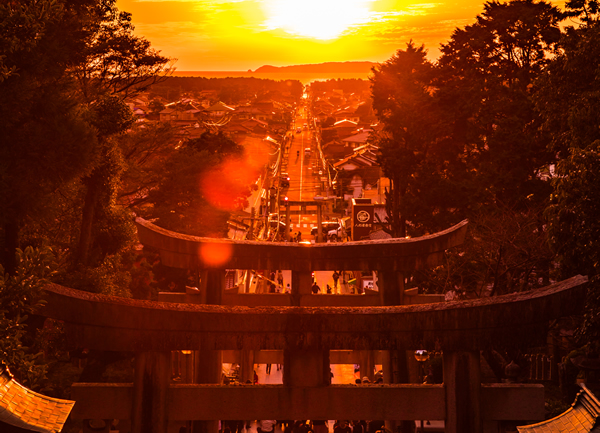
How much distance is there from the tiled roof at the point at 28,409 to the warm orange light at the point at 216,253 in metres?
6.40

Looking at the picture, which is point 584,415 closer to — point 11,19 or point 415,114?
point 11,19

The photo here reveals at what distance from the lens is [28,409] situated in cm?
629

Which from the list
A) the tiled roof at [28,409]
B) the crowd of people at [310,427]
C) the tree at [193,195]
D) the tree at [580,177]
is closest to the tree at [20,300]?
the tiled roof at [28,409]

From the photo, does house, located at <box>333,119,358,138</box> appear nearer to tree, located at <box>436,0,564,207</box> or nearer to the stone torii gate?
tree, located at <box>436,0,564,207</box>

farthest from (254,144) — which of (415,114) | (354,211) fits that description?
(415,114)

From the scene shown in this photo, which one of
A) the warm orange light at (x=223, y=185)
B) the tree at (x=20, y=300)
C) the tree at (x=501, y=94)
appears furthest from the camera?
the warm orange light at (x=223, y=185)

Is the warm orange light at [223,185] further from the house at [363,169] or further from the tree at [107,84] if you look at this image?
the house at [363,169]

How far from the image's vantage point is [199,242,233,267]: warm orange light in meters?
13.2

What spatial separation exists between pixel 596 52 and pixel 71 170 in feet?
35.0

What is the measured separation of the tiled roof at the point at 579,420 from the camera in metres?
6.36

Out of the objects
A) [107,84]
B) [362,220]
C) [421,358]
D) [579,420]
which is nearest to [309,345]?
[579,420]

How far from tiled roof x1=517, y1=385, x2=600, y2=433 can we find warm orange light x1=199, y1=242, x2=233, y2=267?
23.9 ft

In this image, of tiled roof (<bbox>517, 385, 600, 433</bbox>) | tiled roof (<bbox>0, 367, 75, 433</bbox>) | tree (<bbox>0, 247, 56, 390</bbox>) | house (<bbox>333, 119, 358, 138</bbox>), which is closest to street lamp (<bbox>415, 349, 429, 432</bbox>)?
tiled roof (<bbox>517, 385, 600, 433</bbox>)

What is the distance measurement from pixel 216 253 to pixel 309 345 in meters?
5.11
